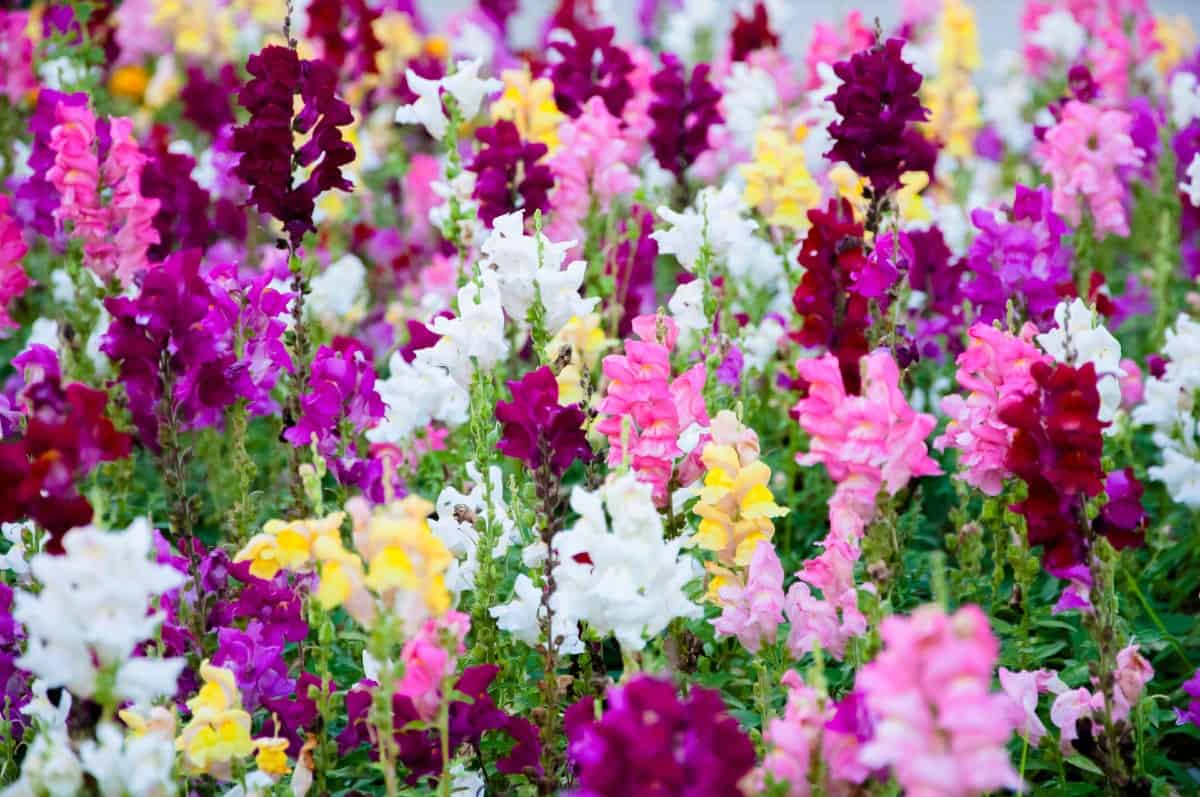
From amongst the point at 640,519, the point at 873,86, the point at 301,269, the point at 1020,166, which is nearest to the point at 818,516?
the point at 873,86

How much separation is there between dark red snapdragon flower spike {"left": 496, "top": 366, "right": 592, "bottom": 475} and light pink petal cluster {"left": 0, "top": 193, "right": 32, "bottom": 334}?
1.99 metres

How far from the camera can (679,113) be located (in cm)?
534

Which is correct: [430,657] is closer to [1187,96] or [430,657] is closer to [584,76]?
[584,76]

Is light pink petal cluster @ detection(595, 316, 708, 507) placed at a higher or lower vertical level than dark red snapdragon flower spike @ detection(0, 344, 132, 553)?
higher

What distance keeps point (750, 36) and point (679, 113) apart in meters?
1.63

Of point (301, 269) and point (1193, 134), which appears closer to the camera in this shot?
point (301, 269)

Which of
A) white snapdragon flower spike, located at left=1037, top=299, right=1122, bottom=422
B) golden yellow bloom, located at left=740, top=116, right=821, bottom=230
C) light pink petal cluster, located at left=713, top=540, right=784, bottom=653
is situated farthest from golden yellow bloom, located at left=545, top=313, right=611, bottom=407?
white snapdragon flower spike, located at left=1037, top=299, right=1122, bottom=422

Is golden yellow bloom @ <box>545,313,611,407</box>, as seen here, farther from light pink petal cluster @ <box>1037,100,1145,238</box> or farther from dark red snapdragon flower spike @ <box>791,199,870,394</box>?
light pink petal cluster @ <box>1037,100,1145,238</box>

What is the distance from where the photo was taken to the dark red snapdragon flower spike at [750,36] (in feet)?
22.3

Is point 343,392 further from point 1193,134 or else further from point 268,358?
point 1193,134

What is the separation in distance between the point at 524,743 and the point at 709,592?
50cm

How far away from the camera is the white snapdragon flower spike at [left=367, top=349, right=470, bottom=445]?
167 inches

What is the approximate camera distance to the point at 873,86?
4.09 metres

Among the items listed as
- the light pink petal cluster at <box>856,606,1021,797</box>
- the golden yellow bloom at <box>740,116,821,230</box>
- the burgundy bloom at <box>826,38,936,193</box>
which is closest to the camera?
the light pink petal cluster at <box>856,606,1021,797</box>
